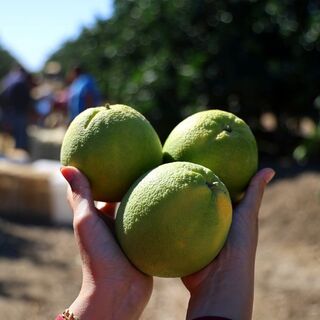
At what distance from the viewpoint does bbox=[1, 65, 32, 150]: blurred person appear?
423 inches

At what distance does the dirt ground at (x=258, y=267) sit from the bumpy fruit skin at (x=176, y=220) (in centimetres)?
312

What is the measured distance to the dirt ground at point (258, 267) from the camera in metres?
5.07

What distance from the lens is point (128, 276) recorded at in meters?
2.02

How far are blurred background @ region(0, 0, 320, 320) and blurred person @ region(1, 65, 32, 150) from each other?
0.07 ft

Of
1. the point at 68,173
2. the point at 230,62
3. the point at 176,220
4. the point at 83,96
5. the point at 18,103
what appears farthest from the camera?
the point at 18,103

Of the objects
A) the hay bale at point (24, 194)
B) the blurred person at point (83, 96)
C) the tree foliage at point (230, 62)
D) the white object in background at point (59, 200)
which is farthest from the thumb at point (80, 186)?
the tree foliage at point (230, 62)

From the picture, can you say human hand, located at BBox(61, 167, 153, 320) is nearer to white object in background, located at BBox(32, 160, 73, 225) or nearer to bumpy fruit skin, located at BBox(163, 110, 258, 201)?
bumpy fruit skin, located at BBox(163, 110, 258, 201)

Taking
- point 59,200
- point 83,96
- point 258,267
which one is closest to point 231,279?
point 258,267

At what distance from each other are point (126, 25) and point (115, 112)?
437 inches

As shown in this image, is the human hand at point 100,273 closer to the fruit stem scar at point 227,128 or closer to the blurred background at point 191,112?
the fruit stem scar at point 227,128

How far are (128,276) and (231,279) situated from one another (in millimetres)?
390

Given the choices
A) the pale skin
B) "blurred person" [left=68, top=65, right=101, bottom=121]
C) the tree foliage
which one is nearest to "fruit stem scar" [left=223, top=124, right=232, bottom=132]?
the pale skin

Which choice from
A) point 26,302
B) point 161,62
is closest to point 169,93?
point 161,62

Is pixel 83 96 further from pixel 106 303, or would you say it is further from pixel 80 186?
pixel 106 303
